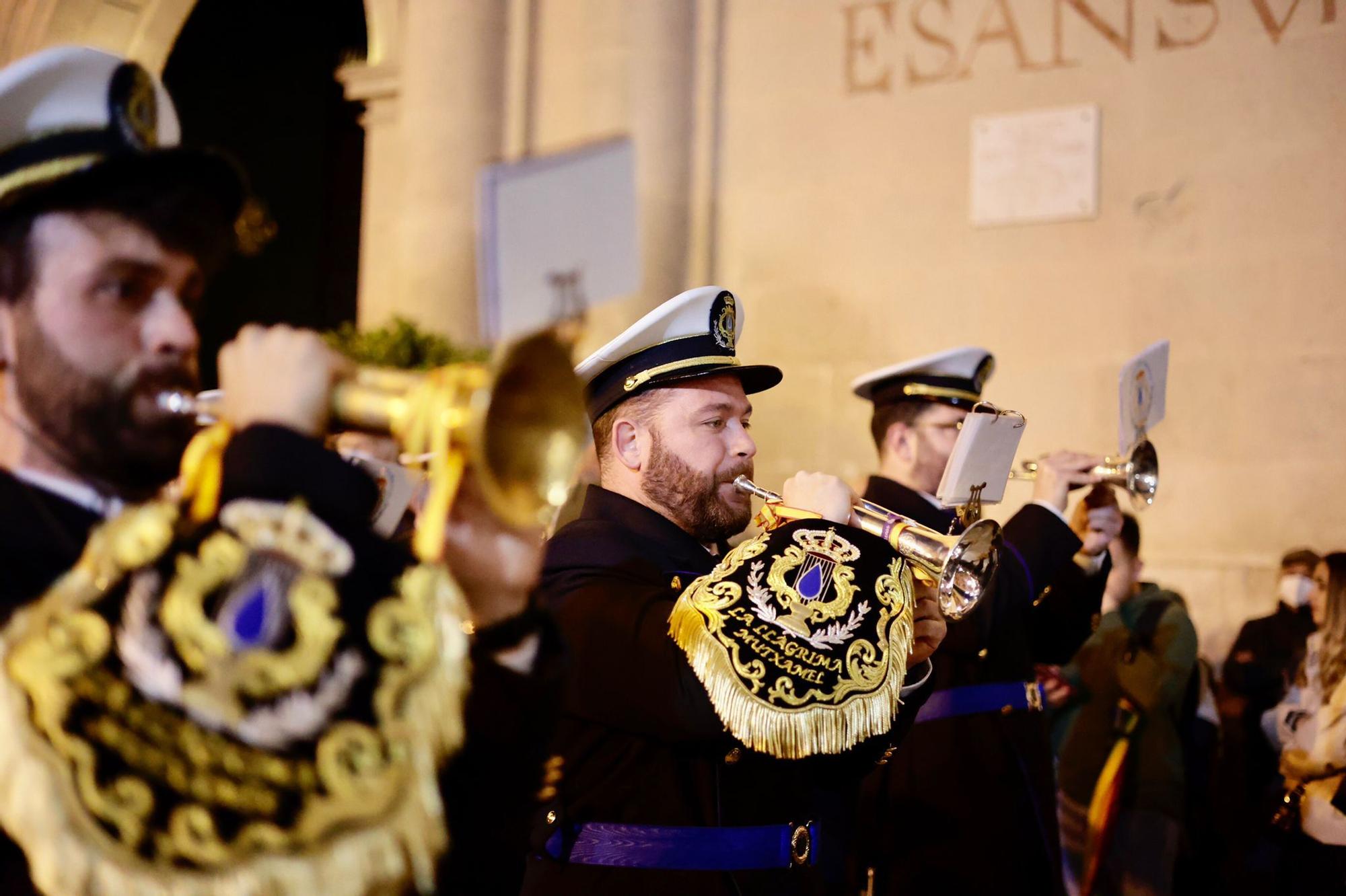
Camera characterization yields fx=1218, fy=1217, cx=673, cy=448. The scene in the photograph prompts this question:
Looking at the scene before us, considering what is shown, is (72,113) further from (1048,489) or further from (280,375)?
(1048,489)

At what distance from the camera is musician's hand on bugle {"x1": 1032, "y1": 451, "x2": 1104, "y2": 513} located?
13.0 feet

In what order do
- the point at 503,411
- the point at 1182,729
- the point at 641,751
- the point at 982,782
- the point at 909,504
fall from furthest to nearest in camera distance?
1. the point at 1182,729
2. the point at 909,504
3. the point at 982,782
4. the point at 641,751
5. the point at 503,411

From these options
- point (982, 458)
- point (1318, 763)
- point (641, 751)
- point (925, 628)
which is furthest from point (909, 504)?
point (641, 751)

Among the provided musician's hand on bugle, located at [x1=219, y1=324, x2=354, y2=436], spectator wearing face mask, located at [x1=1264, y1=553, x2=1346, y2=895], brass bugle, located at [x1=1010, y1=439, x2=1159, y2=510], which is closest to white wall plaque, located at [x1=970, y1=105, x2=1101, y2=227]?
spectator wearing face mask, located at [x1=1264, y1=553, x2=1346, y2=895]

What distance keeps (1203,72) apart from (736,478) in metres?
4.99

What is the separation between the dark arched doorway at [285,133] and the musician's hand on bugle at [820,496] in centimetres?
717

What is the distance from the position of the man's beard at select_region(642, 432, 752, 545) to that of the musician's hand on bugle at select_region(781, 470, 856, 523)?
0.12 meters

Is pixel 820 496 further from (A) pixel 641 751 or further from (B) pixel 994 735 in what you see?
(B) pixel 994 735

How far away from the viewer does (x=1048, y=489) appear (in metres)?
3.96

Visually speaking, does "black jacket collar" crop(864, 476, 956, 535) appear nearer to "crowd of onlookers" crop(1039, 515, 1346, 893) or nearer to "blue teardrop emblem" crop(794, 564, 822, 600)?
"crowd of onlookers" crop(1039, 515, 1346, 893)

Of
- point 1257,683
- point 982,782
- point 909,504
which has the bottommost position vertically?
point 1257,683

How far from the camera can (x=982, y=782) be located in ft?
12.4

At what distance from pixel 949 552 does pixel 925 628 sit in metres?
0.31

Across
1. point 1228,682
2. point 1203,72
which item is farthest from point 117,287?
point 1203,72
